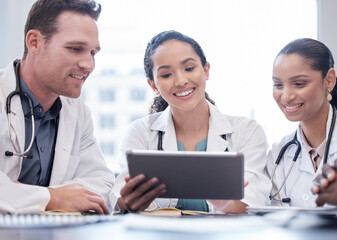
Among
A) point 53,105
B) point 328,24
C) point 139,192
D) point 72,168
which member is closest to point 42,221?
point 139,192

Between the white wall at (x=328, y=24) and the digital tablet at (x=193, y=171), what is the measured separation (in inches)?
61.0

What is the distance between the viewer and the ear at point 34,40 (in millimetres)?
1670

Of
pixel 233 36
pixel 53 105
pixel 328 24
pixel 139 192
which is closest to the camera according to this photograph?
pixel 139 192

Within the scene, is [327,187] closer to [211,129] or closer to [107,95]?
[211,129]

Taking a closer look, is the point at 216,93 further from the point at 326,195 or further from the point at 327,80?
the point at 326,195

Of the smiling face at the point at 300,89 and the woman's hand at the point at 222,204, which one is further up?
the smiling face at the point at 300,89

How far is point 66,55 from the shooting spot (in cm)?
165

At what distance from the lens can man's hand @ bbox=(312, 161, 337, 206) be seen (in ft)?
3.85

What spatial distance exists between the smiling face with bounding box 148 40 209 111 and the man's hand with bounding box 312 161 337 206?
2.21ft

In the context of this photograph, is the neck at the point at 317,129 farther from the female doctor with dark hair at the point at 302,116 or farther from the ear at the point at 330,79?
the ear at the point at 330,79

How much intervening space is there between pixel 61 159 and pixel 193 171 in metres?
0.70

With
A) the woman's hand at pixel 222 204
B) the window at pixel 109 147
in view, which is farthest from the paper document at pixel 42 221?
the window at pixel 109 147

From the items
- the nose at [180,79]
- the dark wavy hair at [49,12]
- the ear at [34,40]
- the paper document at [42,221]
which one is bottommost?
the paper document at [42,221]

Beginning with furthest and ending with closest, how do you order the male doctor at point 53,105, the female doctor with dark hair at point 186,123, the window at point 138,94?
the window at point 138,94 < the female doctor with dark hair at point 186,123 < the male doctor at point 53,105
